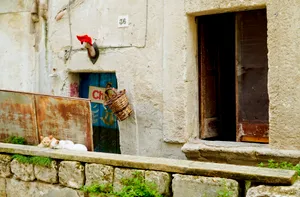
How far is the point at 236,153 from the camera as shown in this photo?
195 inches

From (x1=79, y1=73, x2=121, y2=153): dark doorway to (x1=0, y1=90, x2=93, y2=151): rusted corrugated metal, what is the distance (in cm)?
121

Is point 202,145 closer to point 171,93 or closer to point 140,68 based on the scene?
point 171,93

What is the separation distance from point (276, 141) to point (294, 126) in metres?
0.25

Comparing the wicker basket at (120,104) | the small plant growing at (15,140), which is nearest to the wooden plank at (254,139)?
the wicker basket at (120,104)

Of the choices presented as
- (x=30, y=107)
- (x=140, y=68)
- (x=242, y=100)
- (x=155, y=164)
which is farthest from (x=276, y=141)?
(x=30, y=107)

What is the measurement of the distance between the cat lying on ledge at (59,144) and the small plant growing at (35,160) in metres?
0.34

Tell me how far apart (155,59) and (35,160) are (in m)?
1.98

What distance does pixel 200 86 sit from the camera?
5609 millimetres

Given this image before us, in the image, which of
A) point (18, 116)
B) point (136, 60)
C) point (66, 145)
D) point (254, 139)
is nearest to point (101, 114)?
point (136, 60)

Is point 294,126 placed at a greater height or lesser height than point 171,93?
lesser

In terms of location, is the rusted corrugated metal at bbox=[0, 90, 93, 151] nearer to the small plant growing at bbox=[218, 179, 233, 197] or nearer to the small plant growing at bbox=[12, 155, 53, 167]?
the small plant growing at bbox=[12, 155, 53, 167]

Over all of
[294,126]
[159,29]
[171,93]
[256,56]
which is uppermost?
[159,29]

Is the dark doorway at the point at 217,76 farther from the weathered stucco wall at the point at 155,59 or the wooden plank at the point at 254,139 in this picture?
the wooden plank at the point at 254,139

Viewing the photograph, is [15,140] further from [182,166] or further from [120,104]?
[182,166]
